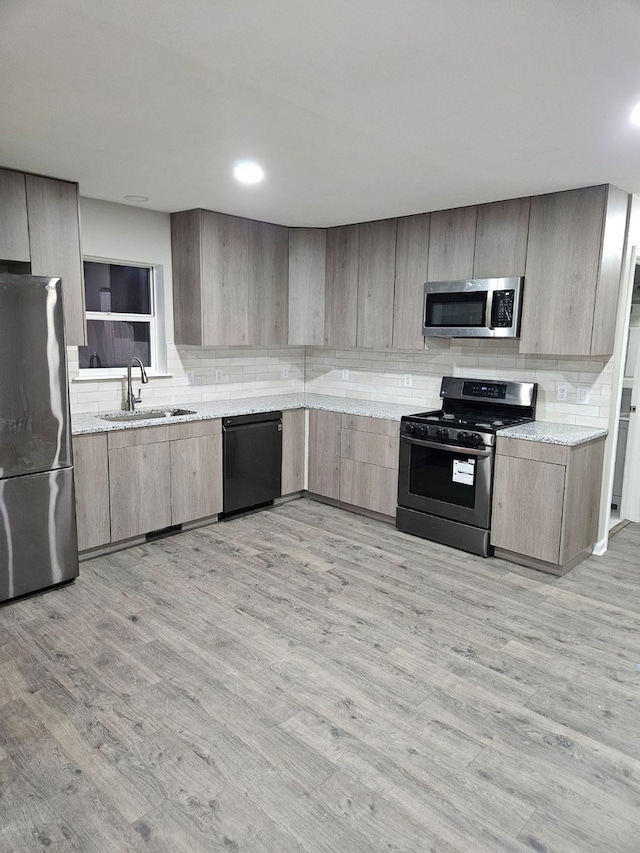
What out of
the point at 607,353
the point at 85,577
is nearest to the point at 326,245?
the point at 607,353

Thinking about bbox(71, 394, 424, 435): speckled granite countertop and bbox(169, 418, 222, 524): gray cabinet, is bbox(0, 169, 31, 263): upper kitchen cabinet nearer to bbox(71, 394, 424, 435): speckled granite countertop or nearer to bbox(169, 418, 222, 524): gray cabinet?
bbox(71, 394, 424, 435): speckled granite countertop

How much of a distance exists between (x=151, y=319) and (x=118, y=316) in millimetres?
301

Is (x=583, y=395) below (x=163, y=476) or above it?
above

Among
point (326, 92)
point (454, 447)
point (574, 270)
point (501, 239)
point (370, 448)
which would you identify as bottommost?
point (370, 448)

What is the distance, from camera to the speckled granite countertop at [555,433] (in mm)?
3598

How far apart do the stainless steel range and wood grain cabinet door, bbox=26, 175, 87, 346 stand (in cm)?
244

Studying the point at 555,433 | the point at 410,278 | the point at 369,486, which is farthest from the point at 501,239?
the point at 369,486

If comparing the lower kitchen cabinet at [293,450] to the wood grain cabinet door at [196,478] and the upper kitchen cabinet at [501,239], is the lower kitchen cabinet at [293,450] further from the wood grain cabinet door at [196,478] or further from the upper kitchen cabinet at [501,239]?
the upper kitchen cabinet at [501,239]

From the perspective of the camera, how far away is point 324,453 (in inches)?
200

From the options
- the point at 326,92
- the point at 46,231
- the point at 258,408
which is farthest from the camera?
the point at 258,408

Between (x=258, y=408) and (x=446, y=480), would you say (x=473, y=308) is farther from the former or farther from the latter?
(x=258, y=408)

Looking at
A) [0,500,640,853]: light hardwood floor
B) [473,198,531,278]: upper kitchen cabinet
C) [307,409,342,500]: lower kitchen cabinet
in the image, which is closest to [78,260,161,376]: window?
[307,409,342,500]: lower kitchen cabinet

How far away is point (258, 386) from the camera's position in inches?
217

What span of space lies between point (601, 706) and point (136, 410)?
3.60 metres
